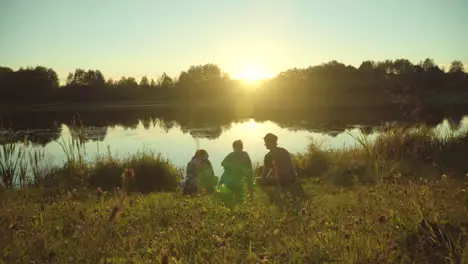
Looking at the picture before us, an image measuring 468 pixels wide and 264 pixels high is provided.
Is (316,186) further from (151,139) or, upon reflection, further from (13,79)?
(13,79)

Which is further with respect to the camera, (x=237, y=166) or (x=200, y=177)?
(x=200, y=177)

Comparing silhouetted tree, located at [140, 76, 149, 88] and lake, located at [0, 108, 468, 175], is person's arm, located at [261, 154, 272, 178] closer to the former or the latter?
lake, located at [0, 108, 468, 175]

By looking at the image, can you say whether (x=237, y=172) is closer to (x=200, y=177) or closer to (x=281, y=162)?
(x=200, y=177)

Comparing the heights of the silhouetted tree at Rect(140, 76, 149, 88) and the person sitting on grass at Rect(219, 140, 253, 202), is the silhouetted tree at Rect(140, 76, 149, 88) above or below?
above

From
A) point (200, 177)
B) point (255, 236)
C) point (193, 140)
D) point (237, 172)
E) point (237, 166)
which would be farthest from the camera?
point (193, 140)

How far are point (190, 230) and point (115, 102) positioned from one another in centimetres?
7502

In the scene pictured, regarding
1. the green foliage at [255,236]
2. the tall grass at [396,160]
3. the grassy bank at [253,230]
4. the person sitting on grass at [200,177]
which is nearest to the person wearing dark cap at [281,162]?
the tall grass at [396,160]

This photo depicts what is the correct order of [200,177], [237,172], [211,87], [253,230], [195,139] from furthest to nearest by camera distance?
[211,87] → [195,139] → [200,177] → [237,172] → [253,230]

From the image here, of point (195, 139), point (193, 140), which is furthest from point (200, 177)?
point (195, 139)

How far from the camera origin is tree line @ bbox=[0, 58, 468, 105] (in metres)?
64.3

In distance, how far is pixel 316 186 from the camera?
9.50m

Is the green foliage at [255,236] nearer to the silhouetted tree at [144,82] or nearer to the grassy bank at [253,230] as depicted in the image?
the grassy bank at [253,230]

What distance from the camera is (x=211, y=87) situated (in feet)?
257

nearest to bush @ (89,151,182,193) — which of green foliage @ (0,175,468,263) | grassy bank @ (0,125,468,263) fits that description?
grassy bank @ (0,125,468,263)
